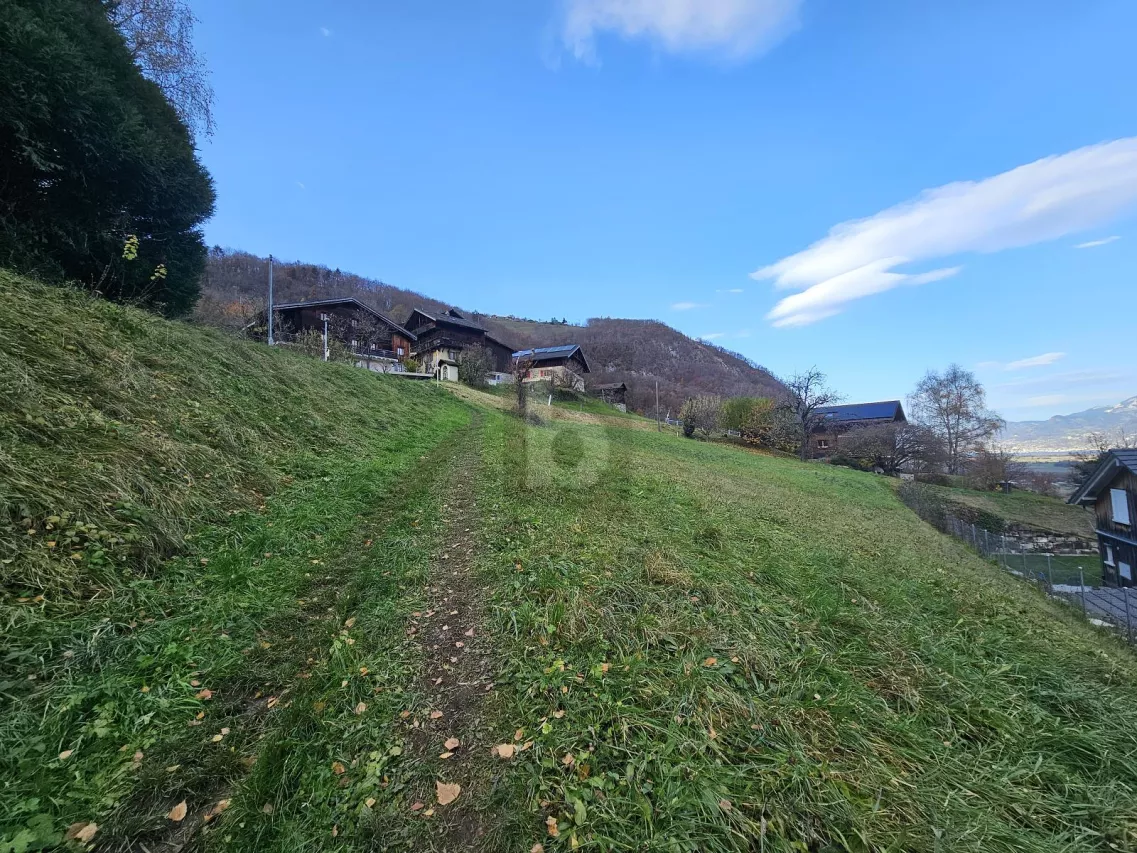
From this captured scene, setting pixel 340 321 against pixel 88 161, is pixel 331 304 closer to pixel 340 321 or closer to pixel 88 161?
pixel 340 321

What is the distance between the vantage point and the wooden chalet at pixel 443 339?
46438 millimetres

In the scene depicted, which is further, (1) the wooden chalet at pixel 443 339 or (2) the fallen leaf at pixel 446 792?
(1) the wooden chalet at pixel 443 339

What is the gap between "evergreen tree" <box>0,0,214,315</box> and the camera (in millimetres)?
7672

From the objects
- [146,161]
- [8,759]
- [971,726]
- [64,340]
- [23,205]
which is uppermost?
[146,161]

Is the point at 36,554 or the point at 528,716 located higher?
the point at 36,554

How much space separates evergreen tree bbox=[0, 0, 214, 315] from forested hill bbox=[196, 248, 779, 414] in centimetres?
2310

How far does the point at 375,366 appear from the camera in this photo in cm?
3662

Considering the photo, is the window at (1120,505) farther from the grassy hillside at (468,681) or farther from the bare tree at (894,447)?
the grassy hillside at (468,681)

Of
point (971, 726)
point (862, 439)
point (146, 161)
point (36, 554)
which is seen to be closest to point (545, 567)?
point (971, 726)

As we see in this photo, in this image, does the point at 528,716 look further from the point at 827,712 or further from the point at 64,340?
the point at 64,340

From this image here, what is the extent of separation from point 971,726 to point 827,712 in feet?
3.53

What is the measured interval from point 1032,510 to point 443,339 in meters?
51.1

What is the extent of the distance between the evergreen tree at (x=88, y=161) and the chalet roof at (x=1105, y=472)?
34.9 meters

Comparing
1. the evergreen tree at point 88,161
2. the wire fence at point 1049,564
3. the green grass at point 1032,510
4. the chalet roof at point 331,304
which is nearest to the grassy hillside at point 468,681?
the evergreen tree at point 88,161
